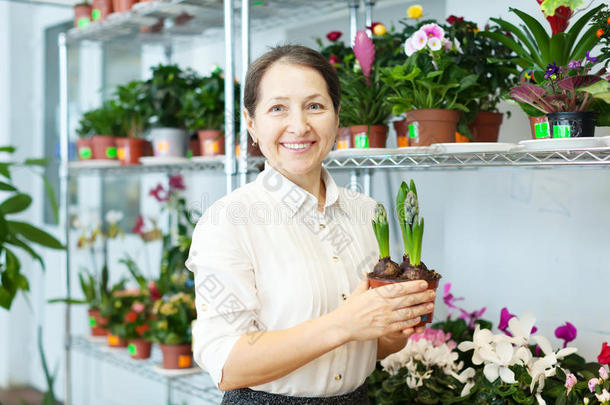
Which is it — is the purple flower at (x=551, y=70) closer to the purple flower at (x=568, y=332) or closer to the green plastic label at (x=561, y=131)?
the green plastic label at (x=561, y=131)

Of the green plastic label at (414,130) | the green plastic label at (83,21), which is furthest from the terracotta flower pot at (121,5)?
the green plastic label at (414,130)

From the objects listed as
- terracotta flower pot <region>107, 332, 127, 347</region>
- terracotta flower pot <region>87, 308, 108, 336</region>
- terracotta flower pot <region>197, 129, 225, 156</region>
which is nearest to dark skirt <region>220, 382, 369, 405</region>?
terracotta flower pot <region>197, 129, 225, 156</region>

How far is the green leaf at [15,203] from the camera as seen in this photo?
256cm

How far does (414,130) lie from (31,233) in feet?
5.44

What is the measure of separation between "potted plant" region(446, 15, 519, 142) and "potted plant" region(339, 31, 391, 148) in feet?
0.81

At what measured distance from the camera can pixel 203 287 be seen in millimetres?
1229

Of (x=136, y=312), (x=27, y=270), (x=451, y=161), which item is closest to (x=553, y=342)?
(x=451, y=161)

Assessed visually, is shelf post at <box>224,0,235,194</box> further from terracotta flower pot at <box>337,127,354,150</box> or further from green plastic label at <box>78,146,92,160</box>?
green plastic label at <box>78,146,92,160</box>

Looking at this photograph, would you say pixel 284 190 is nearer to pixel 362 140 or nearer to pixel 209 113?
pixel 362 140

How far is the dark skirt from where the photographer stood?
131cm

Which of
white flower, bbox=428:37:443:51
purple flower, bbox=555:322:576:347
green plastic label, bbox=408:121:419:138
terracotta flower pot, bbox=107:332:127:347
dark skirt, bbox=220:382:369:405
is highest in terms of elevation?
white flower, bbox=428:37:443:51

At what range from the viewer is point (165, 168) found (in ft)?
8.64

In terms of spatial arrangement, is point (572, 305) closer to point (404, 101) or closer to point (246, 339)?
point (404, 101)

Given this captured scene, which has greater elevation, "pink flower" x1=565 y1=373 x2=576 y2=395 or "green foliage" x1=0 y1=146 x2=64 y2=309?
"green foliage" x1=0 y1=146 x2=64 y2=309
